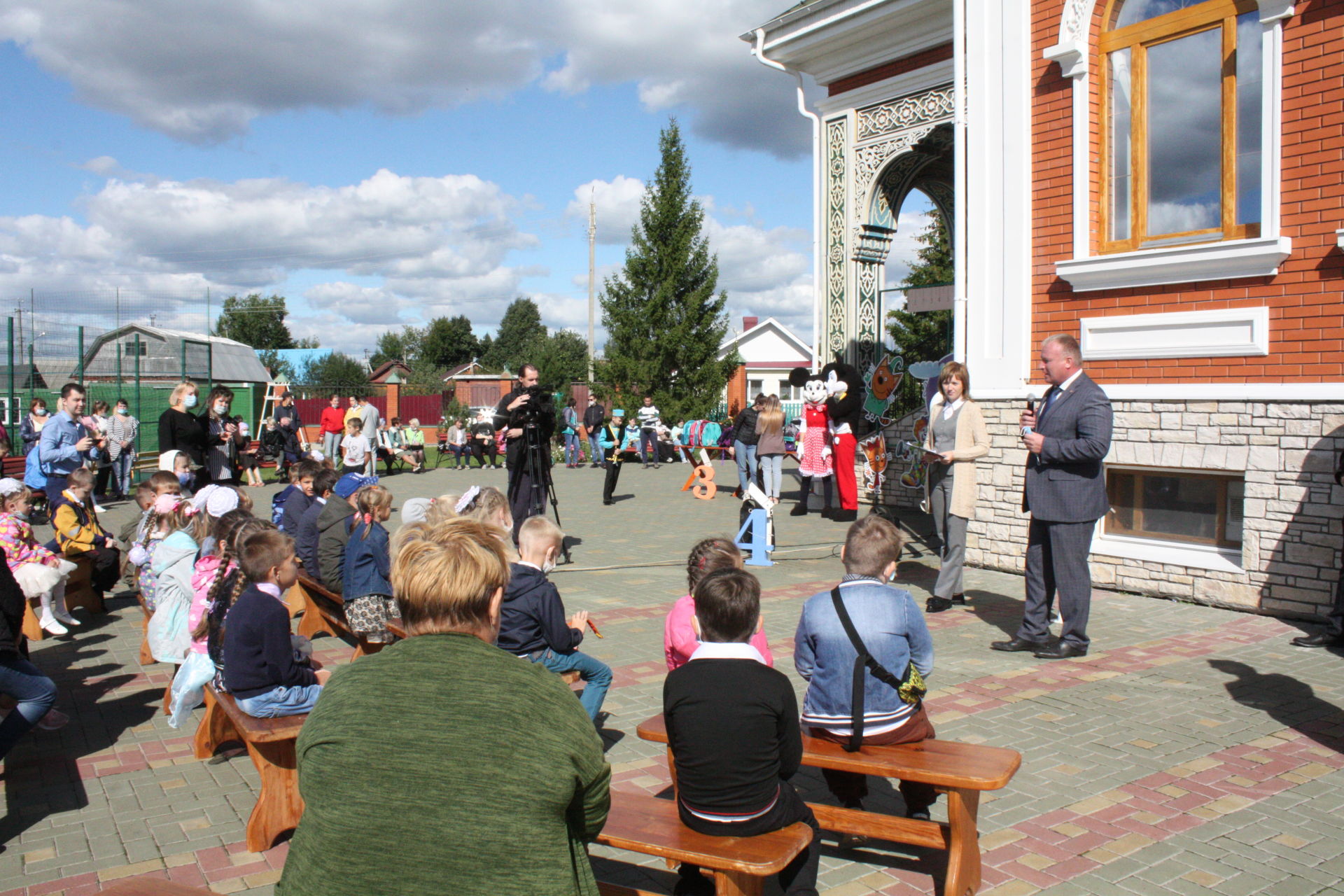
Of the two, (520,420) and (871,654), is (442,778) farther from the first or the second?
(520,420)

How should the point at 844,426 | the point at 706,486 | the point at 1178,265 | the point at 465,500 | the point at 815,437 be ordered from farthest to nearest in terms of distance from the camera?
the point at 706,486 → the point at 844,426 → the point at 815,437 → the point at 1178,265 → the point at 465,500

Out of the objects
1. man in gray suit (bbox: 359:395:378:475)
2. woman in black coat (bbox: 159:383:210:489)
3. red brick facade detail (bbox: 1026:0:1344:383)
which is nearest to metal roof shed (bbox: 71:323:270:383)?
man in gray suit (bbox: 359:395:378:475)

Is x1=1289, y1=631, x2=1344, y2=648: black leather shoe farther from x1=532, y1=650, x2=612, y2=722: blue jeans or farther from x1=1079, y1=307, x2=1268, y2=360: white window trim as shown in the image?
x1=532, y1=650, x2=612, y2=722: blue jeans

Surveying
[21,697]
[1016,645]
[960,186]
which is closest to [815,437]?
[960,186]

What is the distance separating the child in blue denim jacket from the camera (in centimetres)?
357

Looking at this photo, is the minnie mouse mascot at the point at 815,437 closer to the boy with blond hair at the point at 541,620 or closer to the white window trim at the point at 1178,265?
the white window trim at the point at 1178,265

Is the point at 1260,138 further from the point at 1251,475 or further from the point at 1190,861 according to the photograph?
the point at 1190,861

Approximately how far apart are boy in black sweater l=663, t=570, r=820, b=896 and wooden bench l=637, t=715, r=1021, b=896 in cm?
31

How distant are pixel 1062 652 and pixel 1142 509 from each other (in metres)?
2.73

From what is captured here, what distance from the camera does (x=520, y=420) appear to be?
9.91 m

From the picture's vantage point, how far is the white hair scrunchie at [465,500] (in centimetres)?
566

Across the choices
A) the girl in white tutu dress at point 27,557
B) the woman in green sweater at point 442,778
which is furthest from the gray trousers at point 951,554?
the girl in white tutu dress at point 27,557

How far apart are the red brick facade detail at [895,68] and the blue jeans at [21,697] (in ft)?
38.2

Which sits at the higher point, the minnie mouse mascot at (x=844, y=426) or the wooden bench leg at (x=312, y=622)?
the minnie mouse mascot at (x=844, y=426)
